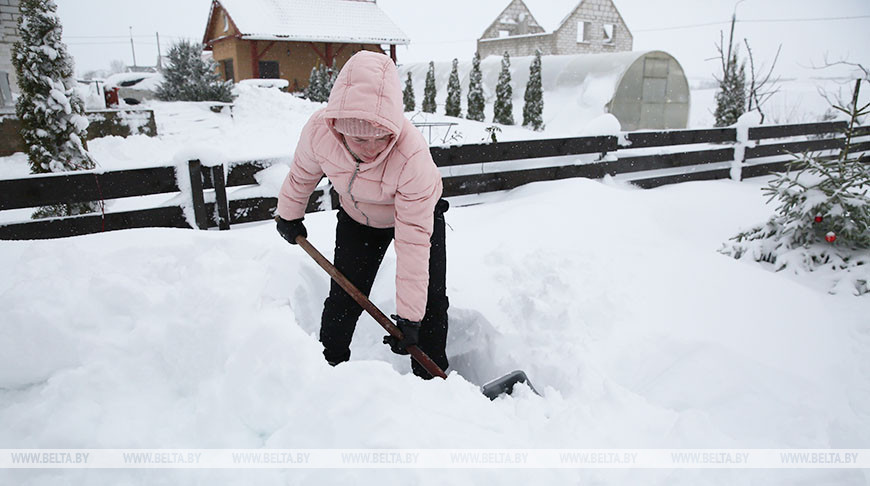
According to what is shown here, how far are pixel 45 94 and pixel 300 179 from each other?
638 centimetres

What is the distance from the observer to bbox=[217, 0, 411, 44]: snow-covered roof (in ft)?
69.4

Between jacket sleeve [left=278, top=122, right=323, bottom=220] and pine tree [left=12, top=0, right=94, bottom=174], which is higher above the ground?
pine tree [left=12, top=0, right=94, bottom=174]

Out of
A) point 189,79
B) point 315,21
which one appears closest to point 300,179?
point 189,79

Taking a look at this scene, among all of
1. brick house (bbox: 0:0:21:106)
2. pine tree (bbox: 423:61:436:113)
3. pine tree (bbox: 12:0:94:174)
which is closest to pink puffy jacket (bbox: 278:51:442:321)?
pine tree (bbox: 12:0:94:174)

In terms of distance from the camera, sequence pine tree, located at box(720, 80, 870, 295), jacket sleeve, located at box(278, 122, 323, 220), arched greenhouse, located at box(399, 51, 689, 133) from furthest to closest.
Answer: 1. arched greenhouse, located at box(399, 51, 689, 133)
2. pine tree, located at box(720, 80, 870, 295)
3. jacket sleeve, located at box(278, 122, 323, 220)

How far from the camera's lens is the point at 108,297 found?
1.85 m

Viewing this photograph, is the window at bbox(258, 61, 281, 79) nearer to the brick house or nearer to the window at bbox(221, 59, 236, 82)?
the window at bbox(221, 59, 236, 82)

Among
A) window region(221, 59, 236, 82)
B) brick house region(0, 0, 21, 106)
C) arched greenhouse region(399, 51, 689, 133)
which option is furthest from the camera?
window region(221, 59, 236, 82)

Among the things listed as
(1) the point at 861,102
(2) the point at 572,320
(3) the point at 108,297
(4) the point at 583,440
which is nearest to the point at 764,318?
(2) the point at 572,320

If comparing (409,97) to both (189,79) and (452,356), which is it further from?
(452,356)

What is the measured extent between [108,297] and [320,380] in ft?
3.16

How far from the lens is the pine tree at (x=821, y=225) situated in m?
3.92

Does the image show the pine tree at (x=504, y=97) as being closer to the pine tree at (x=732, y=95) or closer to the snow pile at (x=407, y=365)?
the pine tree at (x=732, y=95)

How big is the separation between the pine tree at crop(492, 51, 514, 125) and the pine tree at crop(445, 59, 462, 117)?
2.23 meters
